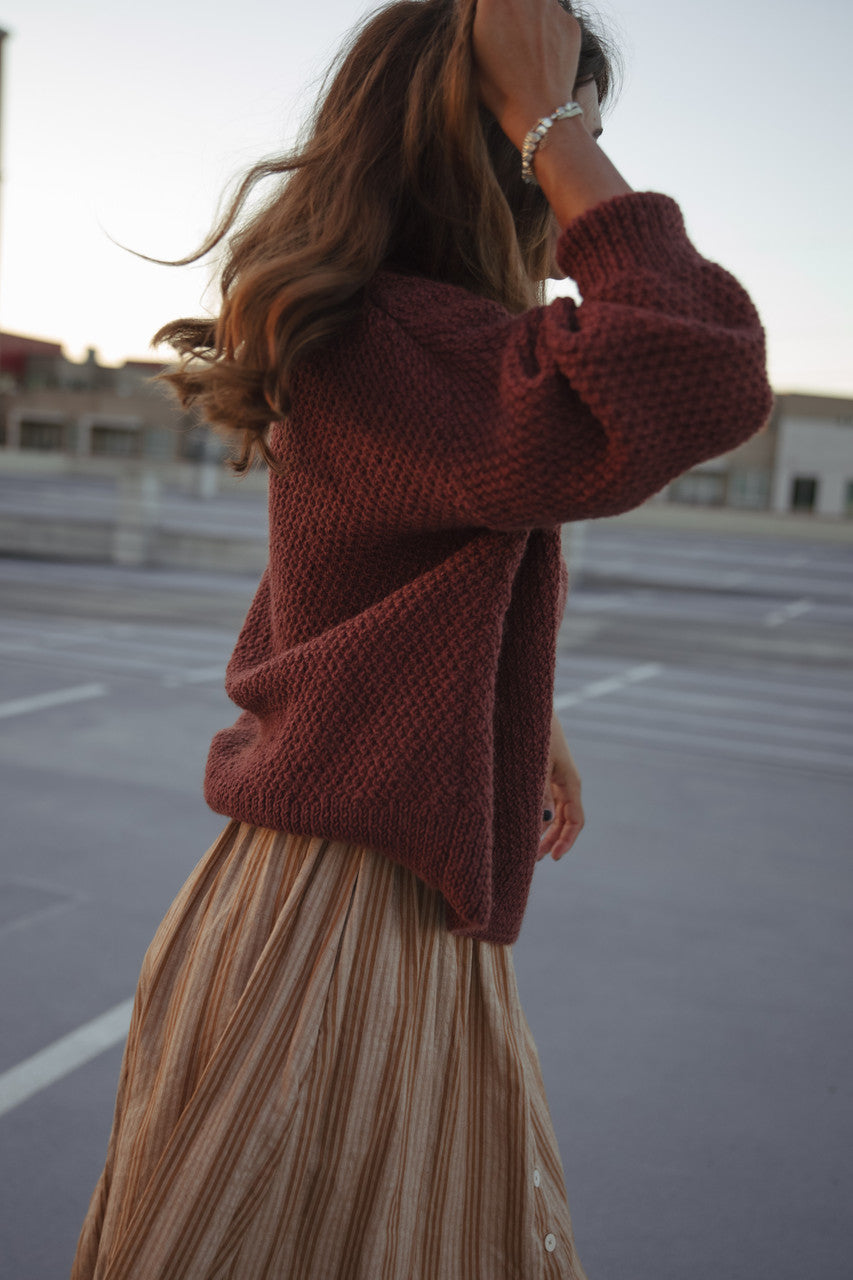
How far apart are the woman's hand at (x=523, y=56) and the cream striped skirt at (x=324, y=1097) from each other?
76 centimetres

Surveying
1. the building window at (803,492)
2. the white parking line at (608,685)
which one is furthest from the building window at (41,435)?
the white parking line at (608,685)

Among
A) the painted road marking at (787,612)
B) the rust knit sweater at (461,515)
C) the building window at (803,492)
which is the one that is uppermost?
the building window at (803,492)

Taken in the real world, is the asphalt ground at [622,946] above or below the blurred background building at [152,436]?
below

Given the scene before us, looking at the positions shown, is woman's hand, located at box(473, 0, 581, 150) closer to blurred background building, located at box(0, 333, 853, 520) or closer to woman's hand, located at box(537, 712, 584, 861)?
woman's hand, located at box(537, 712, 584, 861)

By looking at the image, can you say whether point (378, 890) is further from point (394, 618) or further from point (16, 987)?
point (16, 987)

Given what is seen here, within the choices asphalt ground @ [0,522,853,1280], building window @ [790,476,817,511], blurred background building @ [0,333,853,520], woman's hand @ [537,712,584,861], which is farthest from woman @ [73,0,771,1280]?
building window @ [790,476,817,511]

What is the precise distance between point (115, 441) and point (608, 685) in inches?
2172

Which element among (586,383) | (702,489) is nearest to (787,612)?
(586,383)

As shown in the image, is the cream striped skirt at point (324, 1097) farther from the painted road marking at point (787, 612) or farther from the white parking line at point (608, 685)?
the painted road marking at point (787, 612)

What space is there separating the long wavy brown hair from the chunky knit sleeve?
0.09 metres

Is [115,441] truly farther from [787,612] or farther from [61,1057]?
[61,1057]

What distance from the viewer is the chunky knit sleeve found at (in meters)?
0.94

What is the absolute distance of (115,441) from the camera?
5981cm

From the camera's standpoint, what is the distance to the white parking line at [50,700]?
20.9 feet
